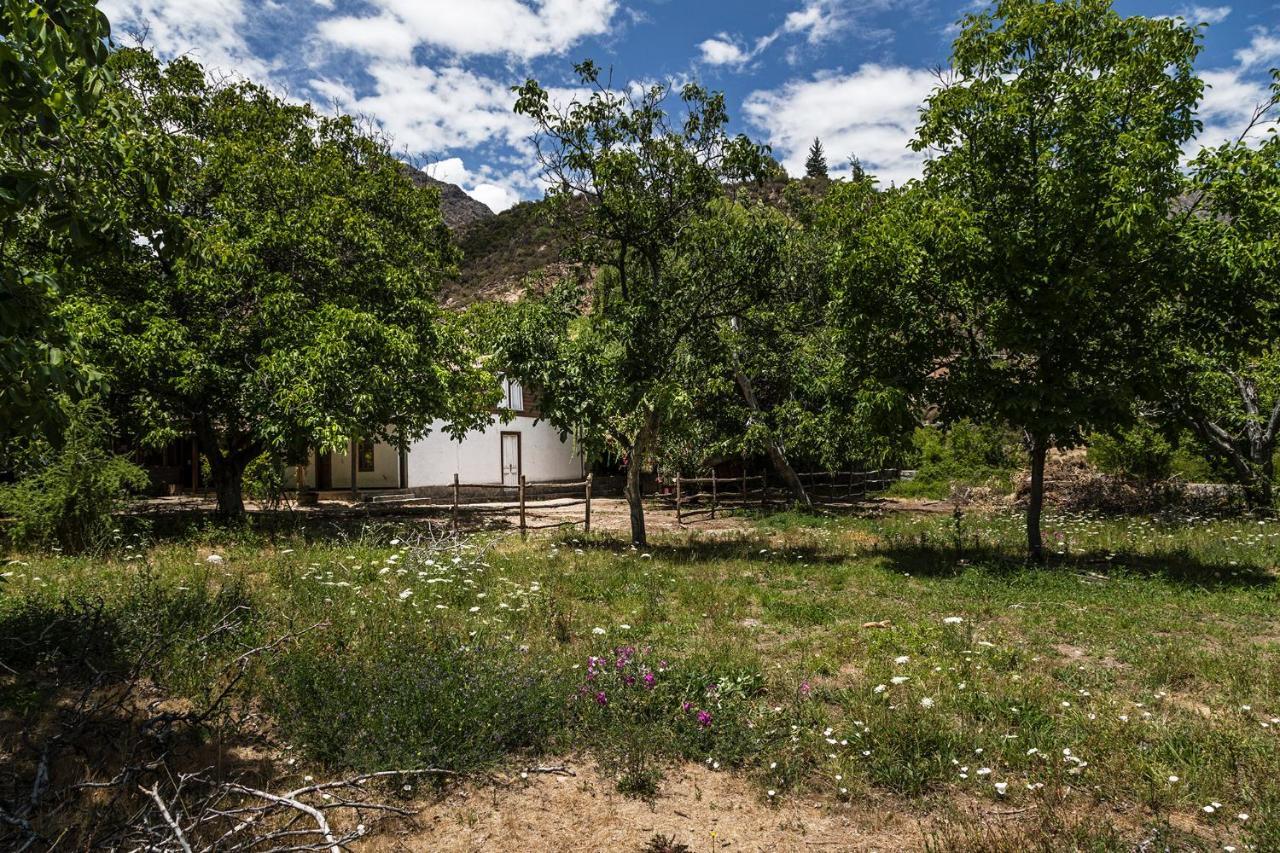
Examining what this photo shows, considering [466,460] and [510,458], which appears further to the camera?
[510,458]

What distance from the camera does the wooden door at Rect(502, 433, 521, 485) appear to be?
31.2m

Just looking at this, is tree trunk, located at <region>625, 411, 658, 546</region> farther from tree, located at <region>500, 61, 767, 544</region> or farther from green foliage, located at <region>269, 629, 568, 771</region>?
green foliage, located at <region>269, 629, 568, 771</region>

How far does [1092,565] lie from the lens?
39.8ft

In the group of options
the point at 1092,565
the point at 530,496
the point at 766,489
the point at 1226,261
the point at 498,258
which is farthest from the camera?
the point at 498,258

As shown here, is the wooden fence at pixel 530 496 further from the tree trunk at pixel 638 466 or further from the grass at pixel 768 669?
the grass at pixel 768 669

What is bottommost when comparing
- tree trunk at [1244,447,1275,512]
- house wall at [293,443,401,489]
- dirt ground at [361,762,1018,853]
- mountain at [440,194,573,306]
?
dirt ground at [361,762,1018,853]

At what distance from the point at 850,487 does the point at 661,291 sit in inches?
645

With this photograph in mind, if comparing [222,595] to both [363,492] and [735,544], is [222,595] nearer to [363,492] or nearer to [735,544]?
[735,544]

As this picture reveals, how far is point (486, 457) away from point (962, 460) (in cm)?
1846

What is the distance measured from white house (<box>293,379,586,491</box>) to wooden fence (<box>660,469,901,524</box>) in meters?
4.70

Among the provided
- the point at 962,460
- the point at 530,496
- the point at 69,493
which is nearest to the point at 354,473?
the point at 530,496

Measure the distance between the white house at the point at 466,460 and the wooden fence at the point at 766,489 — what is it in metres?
4.70

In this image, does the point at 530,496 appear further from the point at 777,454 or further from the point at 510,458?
the point at 777,454

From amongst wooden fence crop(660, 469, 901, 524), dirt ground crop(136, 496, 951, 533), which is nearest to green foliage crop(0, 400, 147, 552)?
dirt ground crop(136, 496, 951, 533)
